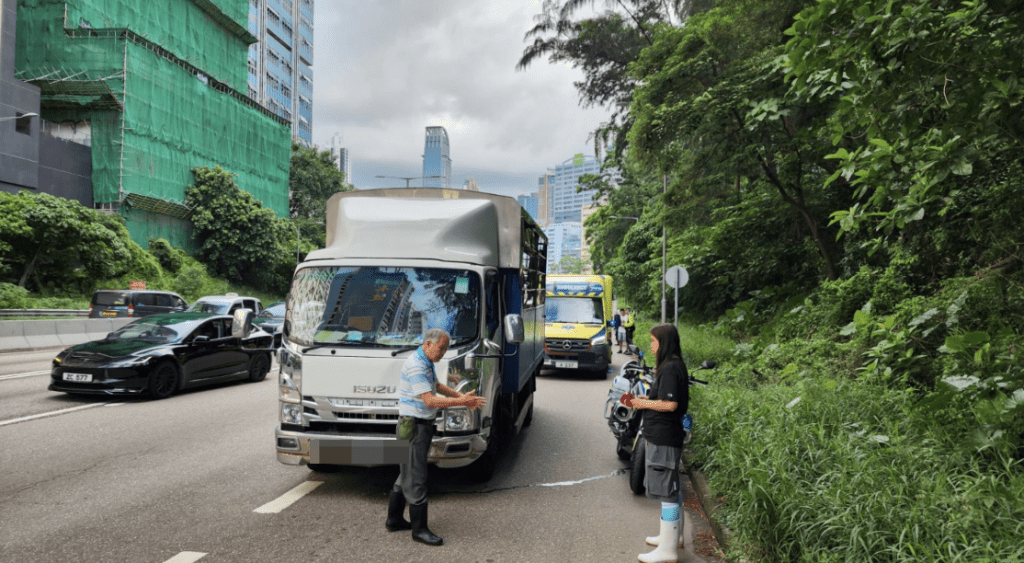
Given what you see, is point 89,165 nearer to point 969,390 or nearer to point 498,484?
point 498,484

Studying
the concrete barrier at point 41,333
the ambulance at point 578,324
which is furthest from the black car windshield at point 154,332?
the concrete barrier at point 41,333

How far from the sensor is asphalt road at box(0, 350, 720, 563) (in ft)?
15.0

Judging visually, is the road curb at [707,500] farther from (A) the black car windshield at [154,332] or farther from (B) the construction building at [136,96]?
(B) the construction building at [136,96]

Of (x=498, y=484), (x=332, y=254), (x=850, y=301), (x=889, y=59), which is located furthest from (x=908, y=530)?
(x=850, y=301)

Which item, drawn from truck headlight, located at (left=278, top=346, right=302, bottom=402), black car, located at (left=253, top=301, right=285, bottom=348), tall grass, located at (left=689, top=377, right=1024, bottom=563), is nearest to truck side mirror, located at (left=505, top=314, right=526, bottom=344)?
truck headlight, located at (left=278, top=346, right=302, bottom=402)

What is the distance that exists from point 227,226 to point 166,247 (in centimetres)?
610

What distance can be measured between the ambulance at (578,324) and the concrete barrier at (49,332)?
13.7 meters

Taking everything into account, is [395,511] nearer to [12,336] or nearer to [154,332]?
[154,332]

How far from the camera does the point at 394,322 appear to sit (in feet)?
19.6

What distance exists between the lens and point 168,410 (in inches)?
393

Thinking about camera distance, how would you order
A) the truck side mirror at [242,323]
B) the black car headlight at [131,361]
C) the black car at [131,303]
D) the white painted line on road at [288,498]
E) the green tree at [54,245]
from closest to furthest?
the white painted line on road at [288,498], the truck side mirror at [242,323], the black car headlight at [131,361], the black car at [131,303], the green tree at [54,245]

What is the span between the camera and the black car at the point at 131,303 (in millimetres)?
23203

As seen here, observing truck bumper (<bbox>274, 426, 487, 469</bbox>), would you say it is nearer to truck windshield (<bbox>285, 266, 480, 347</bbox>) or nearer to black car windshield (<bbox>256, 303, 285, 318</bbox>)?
truck windshield (<bbox>285, 266, 480, 347</bbox>)

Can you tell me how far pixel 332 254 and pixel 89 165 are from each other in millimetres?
44500
